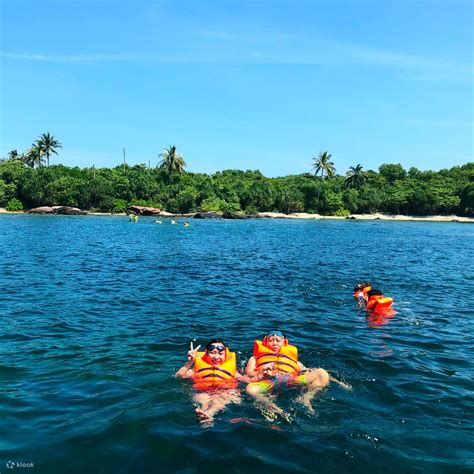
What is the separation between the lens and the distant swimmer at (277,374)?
9172 mm

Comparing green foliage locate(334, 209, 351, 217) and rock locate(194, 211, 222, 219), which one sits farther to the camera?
green foliage locate(334, 209, 351, 217)

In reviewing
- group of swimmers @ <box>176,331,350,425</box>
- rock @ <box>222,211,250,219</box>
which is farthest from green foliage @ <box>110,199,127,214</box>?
group of swimmers @ <box>176,331,350,425</box>

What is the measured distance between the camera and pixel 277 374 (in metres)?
10.2

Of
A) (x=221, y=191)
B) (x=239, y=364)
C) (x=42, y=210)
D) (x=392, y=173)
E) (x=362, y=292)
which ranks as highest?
(x=392, y=173)

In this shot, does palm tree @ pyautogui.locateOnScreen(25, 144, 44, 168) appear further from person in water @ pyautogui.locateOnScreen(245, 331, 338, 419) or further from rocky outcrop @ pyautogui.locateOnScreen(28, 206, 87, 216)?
person in water @ pyautogui.locateOnScreen(245, 331, 338, 419)

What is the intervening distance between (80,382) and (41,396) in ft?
3.12

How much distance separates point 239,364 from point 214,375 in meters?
1.96

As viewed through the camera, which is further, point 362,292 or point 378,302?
point 362,292

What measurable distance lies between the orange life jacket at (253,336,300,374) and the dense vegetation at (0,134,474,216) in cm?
9991

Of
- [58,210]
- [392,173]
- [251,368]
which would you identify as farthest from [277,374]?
[392,173]

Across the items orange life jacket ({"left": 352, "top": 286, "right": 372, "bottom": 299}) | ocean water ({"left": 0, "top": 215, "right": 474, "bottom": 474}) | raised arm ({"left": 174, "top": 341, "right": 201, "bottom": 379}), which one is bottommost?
ocean water ({"left": 0, "top": 215, "right": 474, "bottom": 474})

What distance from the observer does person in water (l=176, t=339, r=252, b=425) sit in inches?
359

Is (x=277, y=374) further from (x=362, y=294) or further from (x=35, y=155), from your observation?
(x=35, y=155)

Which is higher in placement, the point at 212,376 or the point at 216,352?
the point at 216,352
